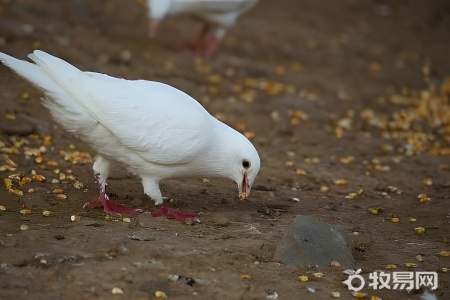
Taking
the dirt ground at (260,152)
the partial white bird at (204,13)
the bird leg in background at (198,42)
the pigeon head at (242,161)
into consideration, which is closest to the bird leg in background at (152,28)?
the partial white bird at (204,13)

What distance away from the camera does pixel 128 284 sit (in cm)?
422

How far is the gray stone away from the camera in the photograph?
15.7 feet

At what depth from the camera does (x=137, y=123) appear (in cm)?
501

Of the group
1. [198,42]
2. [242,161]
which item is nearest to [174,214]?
[242,161]

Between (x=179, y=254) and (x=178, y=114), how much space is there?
3.26 feet

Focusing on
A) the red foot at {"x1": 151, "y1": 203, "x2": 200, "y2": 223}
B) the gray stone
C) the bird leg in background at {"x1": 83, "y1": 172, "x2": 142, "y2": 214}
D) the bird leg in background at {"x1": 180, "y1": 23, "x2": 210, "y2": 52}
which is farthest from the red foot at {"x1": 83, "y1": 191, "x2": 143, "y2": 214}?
the bird leg in background at {"x1": 180, "y1": 23, "x2": 210, "y2": 52}

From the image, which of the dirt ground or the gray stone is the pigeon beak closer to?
the dirt ground

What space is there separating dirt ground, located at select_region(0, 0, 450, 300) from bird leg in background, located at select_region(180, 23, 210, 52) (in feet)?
0.73

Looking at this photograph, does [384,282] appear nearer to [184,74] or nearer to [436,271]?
[436,271]

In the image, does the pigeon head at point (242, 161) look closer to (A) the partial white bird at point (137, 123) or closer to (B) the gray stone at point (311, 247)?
(A) the partial white bird at point (137, 123)

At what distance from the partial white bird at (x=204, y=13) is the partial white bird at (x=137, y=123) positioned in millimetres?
4129

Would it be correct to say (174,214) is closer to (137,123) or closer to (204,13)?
(137,123)

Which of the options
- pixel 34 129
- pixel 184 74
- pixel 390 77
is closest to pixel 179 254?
pixel 34 129

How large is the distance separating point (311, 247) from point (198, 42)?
5.43m
